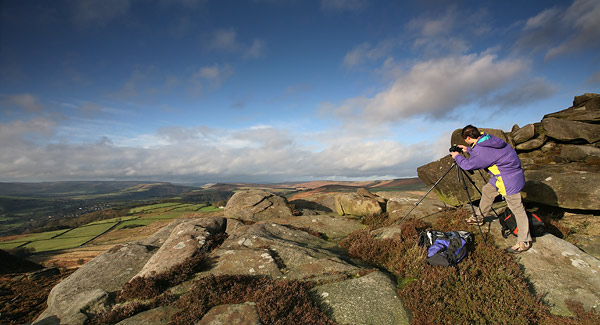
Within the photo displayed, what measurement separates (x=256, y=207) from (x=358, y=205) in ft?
25.7

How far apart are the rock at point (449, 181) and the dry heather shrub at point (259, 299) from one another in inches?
439

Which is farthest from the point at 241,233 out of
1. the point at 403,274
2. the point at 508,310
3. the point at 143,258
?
the point at 508,310

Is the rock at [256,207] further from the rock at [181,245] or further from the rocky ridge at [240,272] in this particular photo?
the rock at [181,245]

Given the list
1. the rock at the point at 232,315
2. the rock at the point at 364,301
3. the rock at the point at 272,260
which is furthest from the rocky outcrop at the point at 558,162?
the rock at the point at 232,315

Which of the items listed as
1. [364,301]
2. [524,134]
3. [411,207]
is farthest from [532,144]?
[364,301]

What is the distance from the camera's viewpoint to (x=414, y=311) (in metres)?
5.59

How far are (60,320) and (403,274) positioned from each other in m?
10.2

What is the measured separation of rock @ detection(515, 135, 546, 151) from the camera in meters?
14.3

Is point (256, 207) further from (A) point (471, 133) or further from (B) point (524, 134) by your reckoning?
(B) point (524, 134)

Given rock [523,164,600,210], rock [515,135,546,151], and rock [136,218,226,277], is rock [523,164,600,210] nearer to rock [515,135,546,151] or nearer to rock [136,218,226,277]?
rock [515,135,546,151]

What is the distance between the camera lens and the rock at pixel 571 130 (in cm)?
1284

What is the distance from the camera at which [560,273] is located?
6863 millimetres

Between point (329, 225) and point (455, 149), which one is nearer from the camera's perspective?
point (455, 149)

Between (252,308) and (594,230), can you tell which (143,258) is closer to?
(252,308)
